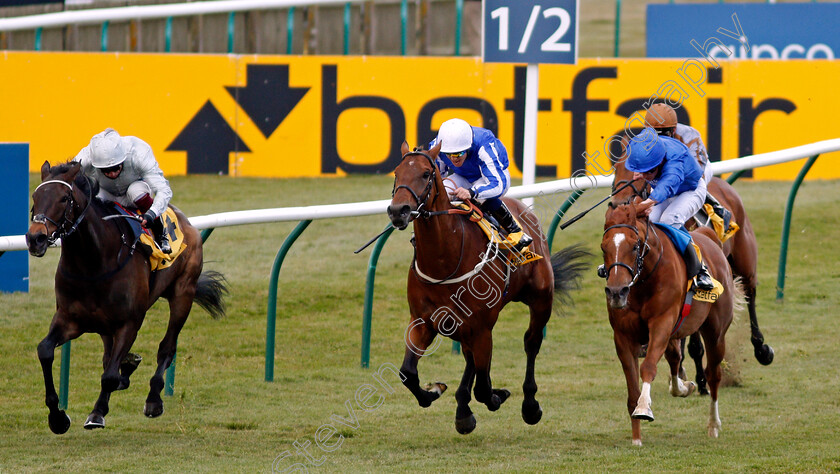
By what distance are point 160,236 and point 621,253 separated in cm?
244

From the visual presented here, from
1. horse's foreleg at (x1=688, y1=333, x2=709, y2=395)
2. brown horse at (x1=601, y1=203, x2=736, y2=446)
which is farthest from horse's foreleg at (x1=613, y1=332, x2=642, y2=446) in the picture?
horse's foreleg at (x1=688, y1=333, x2=709, y2=395)

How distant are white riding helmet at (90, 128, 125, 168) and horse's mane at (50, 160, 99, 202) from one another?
0.17 m

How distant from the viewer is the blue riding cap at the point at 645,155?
20.3ft

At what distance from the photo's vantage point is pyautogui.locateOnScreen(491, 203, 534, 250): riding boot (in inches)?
253

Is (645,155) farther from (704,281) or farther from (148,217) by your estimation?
(148,217)

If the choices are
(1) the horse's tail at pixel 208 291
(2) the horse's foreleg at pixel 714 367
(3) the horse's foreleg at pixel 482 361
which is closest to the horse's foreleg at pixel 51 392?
(1) the horse's tail at pixel 208 291

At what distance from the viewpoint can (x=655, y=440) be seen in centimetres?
617

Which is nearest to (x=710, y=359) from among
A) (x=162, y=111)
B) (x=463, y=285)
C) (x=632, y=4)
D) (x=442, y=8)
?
(x=463, y=285)

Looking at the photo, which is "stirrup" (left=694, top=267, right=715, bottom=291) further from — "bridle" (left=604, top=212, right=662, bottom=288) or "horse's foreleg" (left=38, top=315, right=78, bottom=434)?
"horse's foreleg" (left=38, top=315, right=78, bottom=434)

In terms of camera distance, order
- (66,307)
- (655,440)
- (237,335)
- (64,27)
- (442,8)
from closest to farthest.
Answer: (66,307) → (655,440) → (237,335) → (64,27) → (442,8)

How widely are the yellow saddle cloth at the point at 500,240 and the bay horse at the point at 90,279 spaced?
167 cm

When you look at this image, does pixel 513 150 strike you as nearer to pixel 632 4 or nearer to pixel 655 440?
pixel 655 440

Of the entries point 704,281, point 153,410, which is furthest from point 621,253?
point 153,410

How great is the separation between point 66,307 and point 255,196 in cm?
581
